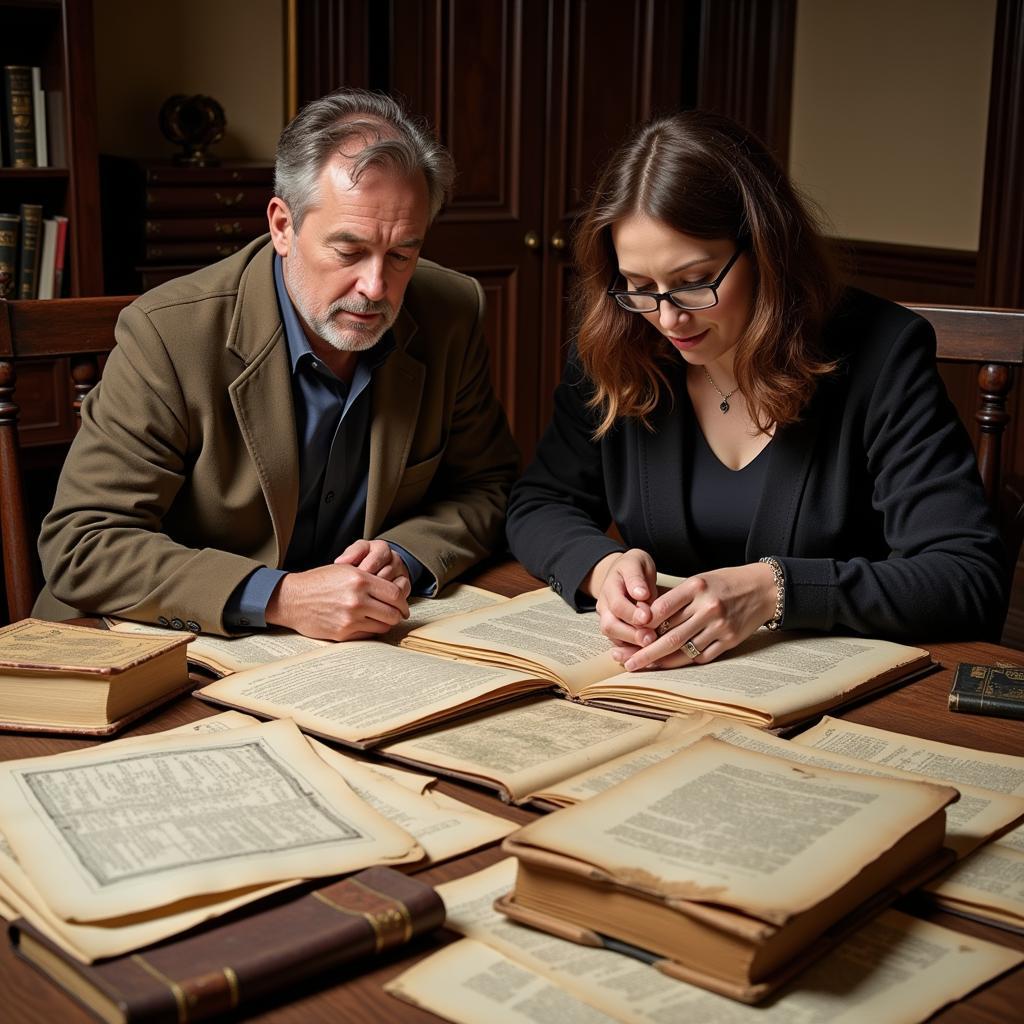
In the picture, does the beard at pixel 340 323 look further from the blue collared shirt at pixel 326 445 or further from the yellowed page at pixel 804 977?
the yellowed page at pixel 804 977

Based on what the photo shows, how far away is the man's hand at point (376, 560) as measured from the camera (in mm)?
1797

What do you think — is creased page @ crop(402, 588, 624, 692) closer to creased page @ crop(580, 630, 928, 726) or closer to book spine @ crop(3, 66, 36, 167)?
creased page @ crop(580, 630, 928, 726)

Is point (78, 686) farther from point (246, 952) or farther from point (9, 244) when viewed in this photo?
point (9, 244)

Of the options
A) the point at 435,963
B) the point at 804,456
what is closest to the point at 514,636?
the point at 804,456

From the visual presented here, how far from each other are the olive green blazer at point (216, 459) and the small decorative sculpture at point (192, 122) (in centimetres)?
193

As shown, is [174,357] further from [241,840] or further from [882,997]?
[882,997]

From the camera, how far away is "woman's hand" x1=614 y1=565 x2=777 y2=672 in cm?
155

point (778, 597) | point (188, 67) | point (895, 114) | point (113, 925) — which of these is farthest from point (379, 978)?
point (895, 114)

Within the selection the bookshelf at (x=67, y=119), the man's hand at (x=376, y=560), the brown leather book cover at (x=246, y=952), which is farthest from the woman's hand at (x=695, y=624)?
the bookshelf at (x=67, y=119)

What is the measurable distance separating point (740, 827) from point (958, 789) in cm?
33

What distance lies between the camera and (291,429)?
6.31 ft

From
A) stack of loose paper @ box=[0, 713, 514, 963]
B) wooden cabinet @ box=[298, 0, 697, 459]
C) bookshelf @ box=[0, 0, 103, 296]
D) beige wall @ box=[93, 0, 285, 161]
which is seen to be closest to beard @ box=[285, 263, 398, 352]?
stack of loose paper @ box=[0, 713, 514, 963]

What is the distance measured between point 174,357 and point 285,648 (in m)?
0.49

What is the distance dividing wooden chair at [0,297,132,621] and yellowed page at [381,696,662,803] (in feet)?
3.03
